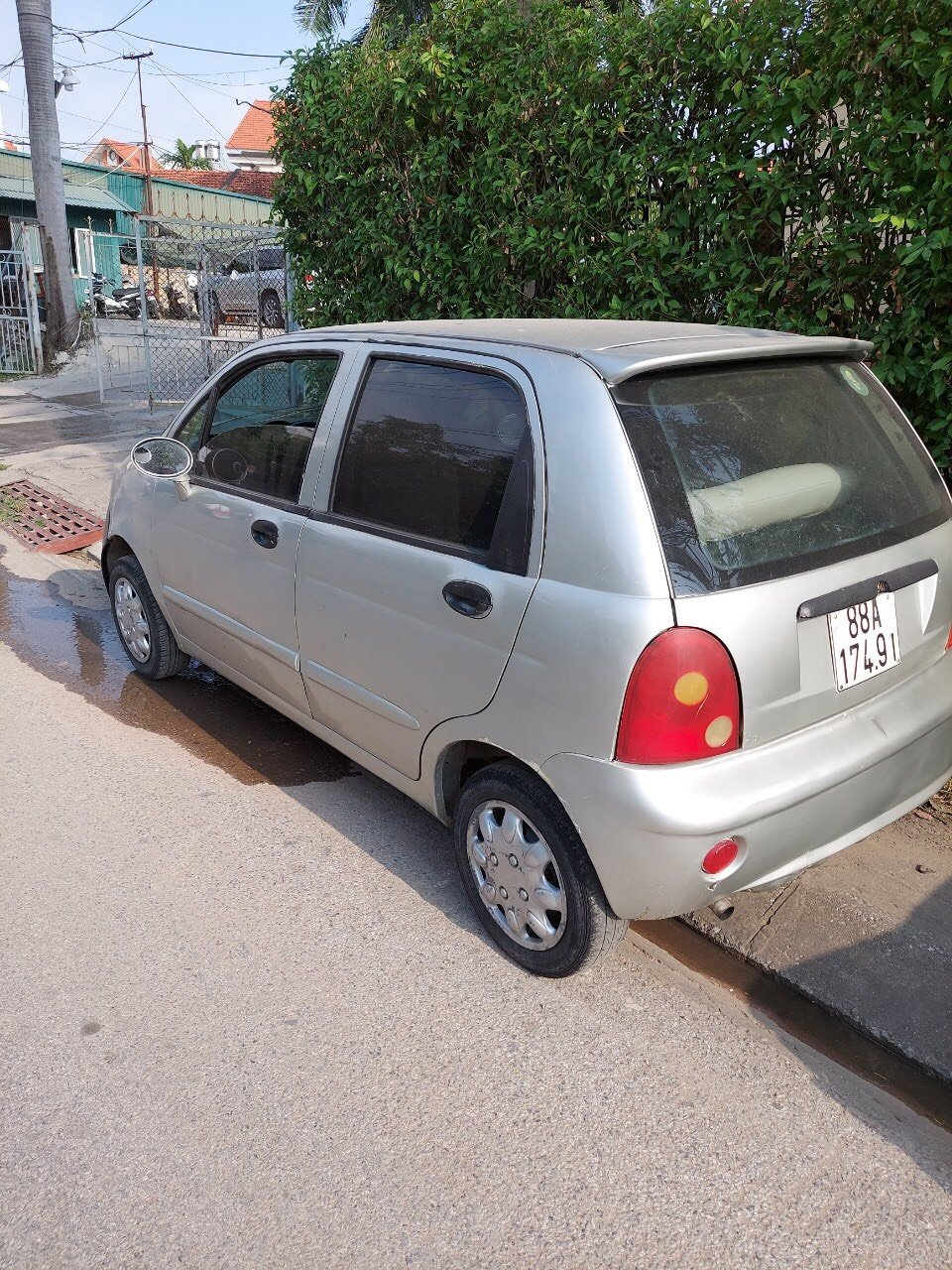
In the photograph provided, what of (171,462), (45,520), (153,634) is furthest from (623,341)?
(45,520)

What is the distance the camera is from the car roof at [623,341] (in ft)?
8.38

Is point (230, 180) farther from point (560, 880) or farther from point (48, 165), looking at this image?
point (560, 880)

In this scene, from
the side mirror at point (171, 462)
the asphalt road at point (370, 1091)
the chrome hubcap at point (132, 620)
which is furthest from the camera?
the chrome hubcap at point (132, 620)

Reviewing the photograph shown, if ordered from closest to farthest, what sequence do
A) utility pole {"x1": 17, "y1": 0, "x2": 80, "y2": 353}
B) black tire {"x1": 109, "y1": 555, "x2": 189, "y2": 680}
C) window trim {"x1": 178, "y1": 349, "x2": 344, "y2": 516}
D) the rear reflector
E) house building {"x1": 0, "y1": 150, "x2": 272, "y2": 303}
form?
the rear reflector
window trim {"x1": 178, "y1": 349, "x2": 344, "y2": 516}
black tire {"x1": 109, "y1": 555, "x2": 189, "y2": 680}
utility pole {"x1": 17, "y1": 0, "x2": 80, "y2": 353}
house building {"x1": 0, "y1": 150, "x2": 272, "y2": 303}

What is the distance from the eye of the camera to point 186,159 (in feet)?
209

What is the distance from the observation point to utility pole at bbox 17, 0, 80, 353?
15102mm

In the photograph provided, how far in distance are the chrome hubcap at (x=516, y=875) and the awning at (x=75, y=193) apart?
28461 millimetres

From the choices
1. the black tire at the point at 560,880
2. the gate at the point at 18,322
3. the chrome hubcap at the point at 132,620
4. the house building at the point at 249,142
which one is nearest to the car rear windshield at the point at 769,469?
the black tire at the point at 560,880

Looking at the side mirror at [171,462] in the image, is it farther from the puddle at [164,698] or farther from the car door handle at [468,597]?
the car door handle at [468,597]

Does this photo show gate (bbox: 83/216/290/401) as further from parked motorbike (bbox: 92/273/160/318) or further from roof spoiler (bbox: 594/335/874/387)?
parked motorbike (bbox: 92/273/160/318)

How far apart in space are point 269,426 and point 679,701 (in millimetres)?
2228

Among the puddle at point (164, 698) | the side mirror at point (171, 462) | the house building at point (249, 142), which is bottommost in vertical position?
the puddle at point (164, 698)

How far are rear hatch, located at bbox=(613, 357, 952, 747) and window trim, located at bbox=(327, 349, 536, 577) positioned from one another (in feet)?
1.15

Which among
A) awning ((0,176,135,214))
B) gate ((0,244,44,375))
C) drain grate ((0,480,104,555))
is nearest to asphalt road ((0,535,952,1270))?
drain grate ((0,480,104,555))
